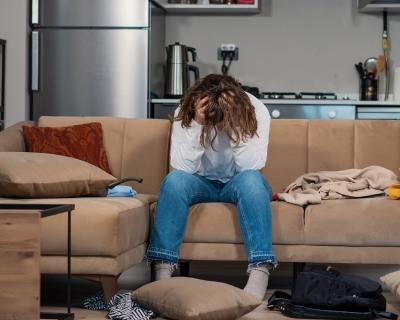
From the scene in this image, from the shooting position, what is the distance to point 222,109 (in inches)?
105

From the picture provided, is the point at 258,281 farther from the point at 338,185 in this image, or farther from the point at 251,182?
the point at 338,185

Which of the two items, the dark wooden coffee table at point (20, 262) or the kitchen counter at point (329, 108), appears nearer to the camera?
the dark wooden coffee table at point (20, 262)

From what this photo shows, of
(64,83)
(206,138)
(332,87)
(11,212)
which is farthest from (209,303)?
(332,87)

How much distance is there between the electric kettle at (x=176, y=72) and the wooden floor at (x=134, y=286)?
1.55 metres

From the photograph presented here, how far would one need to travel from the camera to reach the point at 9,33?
4.57m

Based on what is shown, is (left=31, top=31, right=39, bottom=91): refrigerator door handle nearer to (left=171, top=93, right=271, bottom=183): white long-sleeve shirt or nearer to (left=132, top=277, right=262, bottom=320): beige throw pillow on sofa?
(left=171, top=93, right=271, bottom=183): white long-sleeve shirt

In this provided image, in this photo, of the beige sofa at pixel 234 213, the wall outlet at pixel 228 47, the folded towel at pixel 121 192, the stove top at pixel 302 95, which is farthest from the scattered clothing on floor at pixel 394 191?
the wall outlet at pixel 228 47

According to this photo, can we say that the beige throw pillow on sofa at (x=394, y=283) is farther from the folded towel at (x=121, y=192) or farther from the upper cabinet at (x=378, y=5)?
the upper cabinet at (x=378, y=5)

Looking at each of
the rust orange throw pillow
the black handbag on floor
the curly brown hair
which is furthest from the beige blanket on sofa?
the rust orange throw pillow

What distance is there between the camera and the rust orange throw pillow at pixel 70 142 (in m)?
A: 3.19

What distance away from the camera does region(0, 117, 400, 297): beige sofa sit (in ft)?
7.98

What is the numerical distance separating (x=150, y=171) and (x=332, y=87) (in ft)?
7.23

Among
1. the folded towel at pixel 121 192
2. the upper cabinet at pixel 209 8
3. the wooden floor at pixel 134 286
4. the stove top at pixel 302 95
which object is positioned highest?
the upper cabinet at pixel 209 8

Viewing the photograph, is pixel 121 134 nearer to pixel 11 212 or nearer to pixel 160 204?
pixel 160 204
